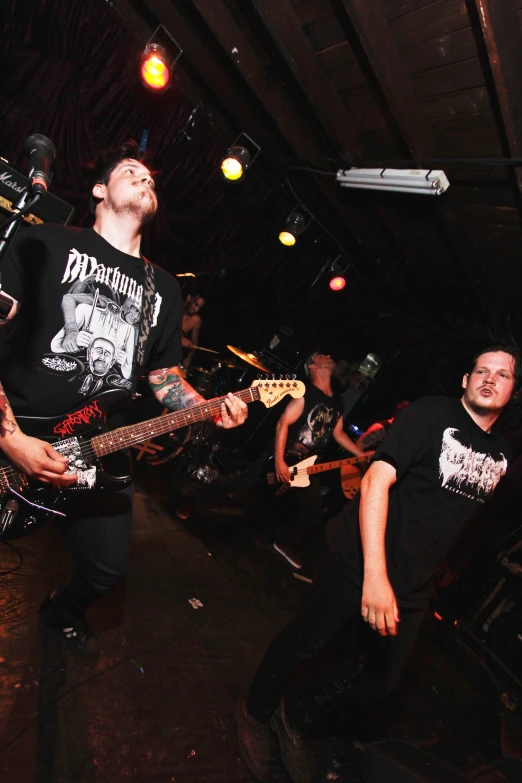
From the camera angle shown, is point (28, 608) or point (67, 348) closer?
point (67, 348)

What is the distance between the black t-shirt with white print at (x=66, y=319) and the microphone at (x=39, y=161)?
1.53 ft

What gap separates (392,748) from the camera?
216 cm

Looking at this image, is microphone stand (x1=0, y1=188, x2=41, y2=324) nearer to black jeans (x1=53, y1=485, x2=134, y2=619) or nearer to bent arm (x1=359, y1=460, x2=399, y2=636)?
black jeans (x1=53, y1=485, x2=134, y2=619)

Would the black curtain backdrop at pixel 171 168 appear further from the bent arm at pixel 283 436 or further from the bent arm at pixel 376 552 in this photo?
the bent arm at pixel 376 552

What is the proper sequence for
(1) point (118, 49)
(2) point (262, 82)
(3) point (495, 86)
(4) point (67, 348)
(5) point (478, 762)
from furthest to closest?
(2) point (262, 82), (1) point (118, 49), (3) point (495, 86), (5) point (478, 762), (4) point (67, 348)

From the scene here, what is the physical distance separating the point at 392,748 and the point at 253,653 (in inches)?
37.9

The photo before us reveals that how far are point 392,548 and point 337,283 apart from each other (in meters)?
6.04

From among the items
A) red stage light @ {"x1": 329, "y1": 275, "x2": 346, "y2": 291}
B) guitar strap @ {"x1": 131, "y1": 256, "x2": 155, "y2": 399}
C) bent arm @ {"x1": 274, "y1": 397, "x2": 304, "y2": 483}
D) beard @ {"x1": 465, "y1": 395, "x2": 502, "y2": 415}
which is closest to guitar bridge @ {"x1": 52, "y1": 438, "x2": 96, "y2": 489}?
guitar strap @ {"x1": 131, "y1": 256, "x2": 155, "y2": 399}

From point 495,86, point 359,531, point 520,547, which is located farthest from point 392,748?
point 495,86

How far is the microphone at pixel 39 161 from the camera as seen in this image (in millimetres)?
1357

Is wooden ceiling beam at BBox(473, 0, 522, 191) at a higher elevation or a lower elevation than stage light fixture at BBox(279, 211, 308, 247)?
higher

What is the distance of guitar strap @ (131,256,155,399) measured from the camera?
2.15 m

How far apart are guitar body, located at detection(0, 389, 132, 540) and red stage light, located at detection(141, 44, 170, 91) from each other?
12.8 feet

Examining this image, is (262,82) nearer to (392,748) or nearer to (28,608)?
(28,608)
